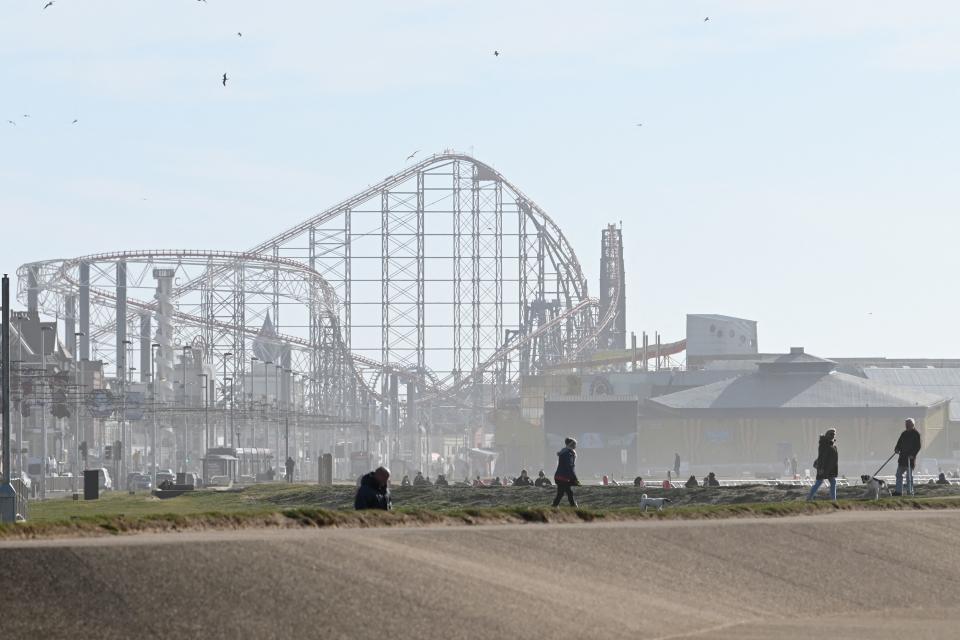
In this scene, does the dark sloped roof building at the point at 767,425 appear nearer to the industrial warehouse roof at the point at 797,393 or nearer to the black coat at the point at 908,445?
the industrial warehouse roof at the point at 797,393

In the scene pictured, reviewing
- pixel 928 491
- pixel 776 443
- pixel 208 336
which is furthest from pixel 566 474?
pixel 776 443

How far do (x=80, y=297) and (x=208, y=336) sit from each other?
12.0m

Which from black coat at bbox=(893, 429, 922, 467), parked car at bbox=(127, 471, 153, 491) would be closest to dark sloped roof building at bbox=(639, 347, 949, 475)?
parked car at bbox=(127, 471, 153, 491)

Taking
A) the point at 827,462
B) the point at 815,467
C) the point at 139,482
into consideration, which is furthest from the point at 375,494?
the point at 139,482

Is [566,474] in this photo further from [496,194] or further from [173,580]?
[496,194]

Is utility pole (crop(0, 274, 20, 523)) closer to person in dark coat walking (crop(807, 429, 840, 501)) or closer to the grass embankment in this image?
the grass embankment

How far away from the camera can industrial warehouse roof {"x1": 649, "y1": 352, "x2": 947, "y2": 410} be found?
5192 inches

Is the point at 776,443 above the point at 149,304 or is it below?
below

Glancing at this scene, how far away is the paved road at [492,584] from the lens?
50.8ft

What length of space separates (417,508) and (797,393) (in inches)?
4406

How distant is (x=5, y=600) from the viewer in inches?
608

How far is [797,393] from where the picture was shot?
440 feet

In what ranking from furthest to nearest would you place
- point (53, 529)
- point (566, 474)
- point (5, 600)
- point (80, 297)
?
point (80, 297)
point (566, 474)
point (53, 529)
point (5, 600)

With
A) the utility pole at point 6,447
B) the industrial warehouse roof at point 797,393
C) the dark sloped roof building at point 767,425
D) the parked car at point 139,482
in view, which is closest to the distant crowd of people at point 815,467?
the utility pole at point 6,447
